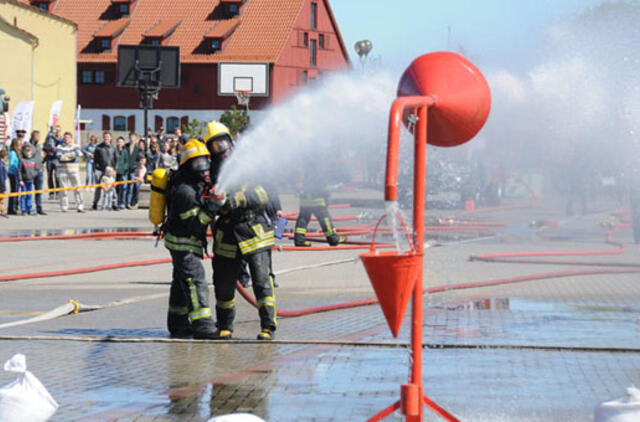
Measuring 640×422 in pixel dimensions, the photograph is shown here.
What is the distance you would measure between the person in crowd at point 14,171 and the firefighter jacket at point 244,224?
14.6 m

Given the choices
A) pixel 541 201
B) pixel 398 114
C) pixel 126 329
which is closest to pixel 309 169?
pixel 126 329

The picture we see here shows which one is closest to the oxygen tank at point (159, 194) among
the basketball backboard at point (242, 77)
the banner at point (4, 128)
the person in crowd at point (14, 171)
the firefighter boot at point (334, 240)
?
the firefighter boot at point (334, 240)

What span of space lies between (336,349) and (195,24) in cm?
6752

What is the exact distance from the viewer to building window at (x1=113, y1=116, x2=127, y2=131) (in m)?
72.7

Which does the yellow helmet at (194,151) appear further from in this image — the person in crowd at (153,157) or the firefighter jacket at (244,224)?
the person in crowd at (153,157)

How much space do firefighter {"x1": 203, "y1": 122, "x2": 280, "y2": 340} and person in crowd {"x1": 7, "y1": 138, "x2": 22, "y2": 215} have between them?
14481mm

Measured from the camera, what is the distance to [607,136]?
6.30 meters

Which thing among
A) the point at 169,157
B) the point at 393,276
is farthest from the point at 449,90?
the point at 169,157

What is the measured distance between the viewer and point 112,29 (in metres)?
73.3

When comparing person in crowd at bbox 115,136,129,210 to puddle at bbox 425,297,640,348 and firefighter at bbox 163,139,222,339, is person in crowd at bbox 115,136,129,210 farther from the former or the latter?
firefighter at bbox 163,139,222,339

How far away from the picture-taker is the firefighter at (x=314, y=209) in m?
16.3

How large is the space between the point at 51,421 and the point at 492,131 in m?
2.63

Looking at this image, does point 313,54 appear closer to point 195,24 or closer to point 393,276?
point 195,24

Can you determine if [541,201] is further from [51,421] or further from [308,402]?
[51,421]
